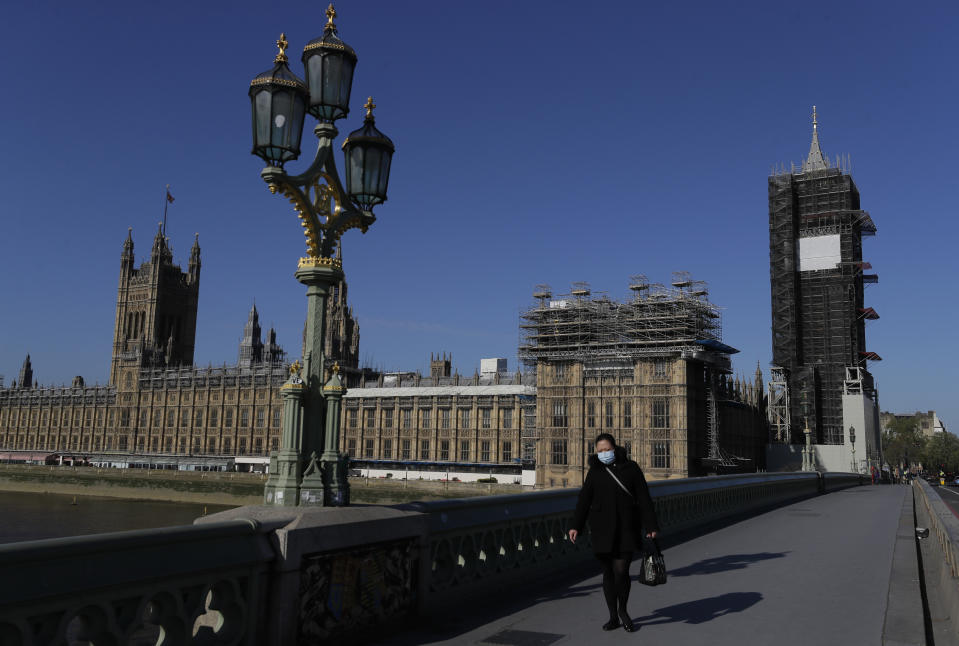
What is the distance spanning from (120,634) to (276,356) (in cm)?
14188

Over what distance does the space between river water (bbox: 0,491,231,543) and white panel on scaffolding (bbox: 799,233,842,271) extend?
240 feet

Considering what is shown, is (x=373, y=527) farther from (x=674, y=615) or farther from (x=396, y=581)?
(x=674, y=615)

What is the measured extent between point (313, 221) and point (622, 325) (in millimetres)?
63053

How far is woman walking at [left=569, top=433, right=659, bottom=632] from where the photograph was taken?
7.10 metres

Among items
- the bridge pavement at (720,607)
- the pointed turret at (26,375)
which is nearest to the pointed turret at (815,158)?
the bridge pavement at (720,607)

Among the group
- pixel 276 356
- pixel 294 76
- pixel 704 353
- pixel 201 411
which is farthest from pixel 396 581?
pixel 276 356

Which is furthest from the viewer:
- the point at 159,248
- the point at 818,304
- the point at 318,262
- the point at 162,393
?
the point at 159,248

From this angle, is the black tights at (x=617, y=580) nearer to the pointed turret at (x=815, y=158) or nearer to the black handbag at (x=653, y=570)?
the black handbag at (x=653, y=570)

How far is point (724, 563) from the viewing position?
11.1m

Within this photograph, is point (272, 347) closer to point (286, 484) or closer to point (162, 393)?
point (162, 393)

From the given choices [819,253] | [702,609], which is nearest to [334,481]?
[702,609]

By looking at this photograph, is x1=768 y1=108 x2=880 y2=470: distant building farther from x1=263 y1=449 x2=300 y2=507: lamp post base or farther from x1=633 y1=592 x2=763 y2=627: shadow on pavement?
x1=263 y1=449 x2=300 y2=507: lamp post base

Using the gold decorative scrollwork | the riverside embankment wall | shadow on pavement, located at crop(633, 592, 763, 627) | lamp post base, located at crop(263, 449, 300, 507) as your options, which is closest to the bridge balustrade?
lamp post base, located at crop(263, 449, 300, 507)

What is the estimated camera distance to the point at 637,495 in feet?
24.3
